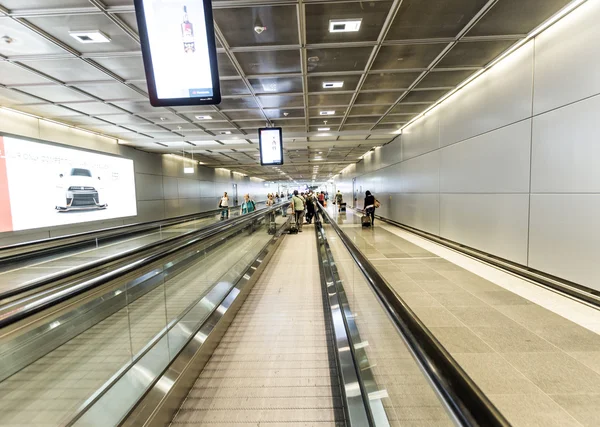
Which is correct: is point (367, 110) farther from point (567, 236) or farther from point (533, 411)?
point (533, 411)

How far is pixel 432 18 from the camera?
383cm

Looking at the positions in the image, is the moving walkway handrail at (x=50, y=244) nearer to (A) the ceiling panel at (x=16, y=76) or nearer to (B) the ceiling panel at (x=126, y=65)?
(A) the ceiling panel at (x=16, y=76)

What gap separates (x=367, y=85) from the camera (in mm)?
6211

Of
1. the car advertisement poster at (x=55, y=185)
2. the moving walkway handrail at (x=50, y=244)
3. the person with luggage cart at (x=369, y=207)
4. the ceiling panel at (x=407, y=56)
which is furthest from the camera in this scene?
the person with luggage cart at (x=369, y=207)

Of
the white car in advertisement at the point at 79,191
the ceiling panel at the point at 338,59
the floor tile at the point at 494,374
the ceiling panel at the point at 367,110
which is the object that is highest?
the ceiling panel at the point at 367,110

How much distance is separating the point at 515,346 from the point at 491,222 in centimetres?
360

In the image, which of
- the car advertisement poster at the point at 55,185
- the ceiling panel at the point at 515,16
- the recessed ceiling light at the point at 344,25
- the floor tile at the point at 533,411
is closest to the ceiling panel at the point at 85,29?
the recessed ceiling light at the point at 344,25

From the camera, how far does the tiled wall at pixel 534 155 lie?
3.73 m

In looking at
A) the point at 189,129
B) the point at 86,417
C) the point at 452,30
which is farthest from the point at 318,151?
the point at 86,417

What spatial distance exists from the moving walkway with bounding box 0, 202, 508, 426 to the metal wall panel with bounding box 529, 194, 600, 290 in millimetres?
3430

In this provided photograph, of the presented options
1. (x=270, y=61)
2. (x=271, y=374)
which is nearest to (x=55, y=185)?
(x=270, y=61)

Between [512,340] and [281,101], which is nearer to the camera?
[512,340]

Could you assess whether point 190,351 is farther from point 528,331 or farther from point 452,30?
point 452,30

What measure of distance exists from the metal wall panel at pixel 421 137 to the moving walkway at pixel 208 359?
651 centimetres
